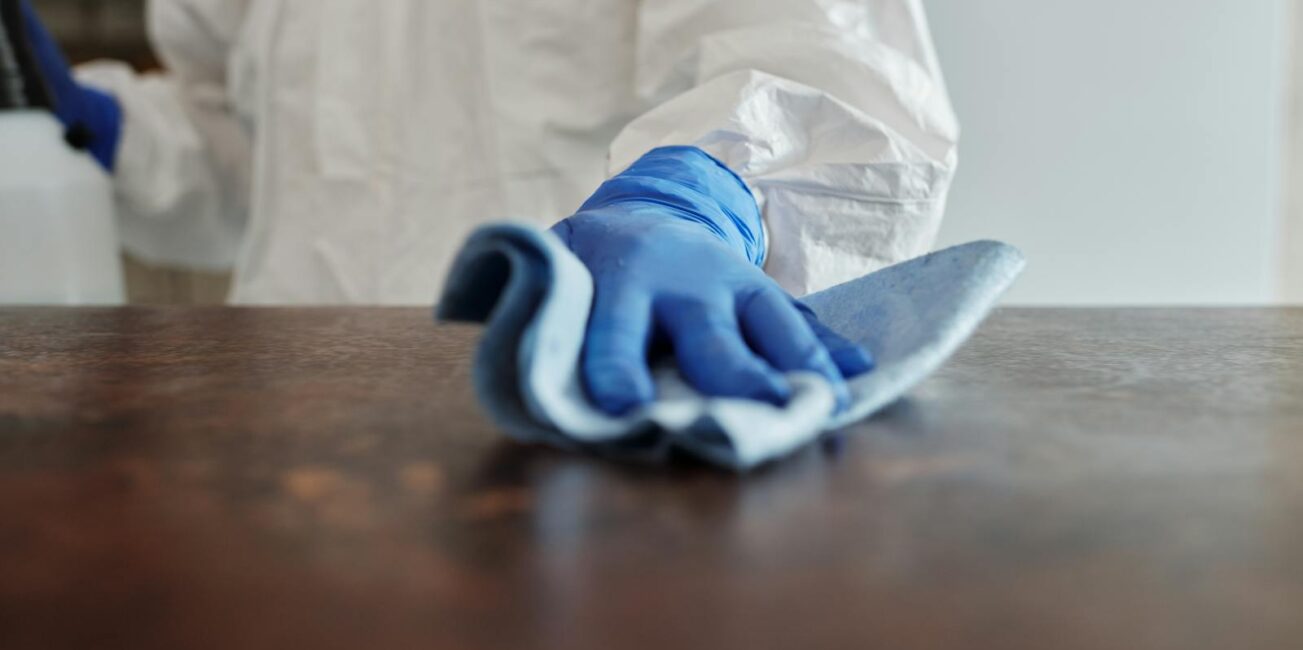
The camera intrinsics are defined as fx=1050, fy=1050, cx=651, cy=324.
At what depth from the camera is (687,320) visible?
1.64 ft

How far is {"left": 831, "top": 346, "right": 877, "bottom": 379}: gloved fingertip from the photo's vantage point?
0.52 m

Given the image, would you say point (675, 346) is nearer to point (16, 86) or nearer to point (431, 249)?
point (431, 249)

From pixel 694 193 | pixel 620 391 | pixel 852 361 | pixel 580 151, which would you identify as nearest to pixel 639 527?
pixel 620 391

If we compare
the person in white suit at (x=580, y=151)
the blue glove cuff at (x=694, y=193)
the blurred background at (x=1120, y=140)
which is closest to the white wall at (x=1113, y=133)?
the blurred background at (x=1120, y=140)

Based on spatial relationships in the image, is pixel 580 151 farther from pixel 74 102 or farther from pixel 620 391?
pixel 620 391

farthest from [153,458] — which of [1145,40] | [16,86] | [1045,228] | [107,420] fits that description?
[16,86]

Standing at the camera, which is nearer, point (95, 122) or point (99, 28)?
point (95, 122)

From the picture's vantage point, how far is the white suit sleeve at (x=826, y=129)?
103cm

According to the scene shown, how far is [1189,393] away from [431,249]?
1217 millimetres

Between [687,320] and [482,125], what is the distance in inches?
44.3

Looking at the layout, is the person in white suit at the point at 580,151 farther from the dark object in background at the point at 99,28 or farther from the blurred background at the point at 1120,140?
the dark object in background at the point at 99,28

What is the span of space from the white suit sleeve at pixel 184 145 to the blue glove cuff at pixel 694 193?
1.39 m

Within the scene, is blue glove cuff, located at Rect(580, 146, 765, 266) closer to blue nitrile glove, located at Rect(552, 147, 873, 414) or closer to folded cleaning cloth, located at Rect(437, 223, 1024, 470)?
blue nitrile glove, located at Rect(552, 147, 873, 414)

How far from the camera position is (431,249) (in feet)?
5.23
